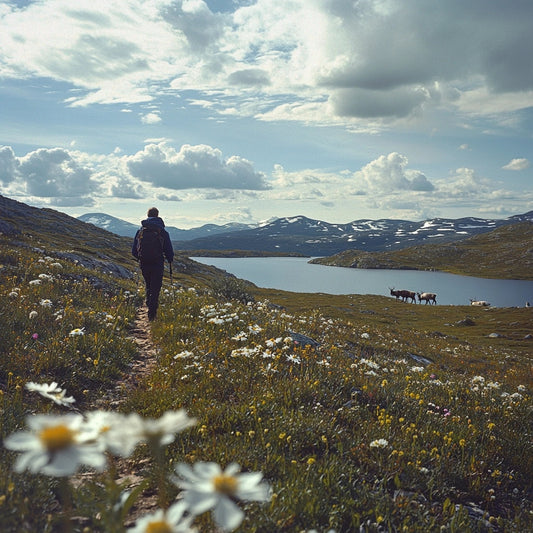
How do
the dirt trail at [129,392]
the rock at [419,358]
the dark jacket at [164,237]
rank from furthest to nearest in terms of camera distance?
1. the rock at [419,358]
2. the dark jacket at [164,237]
3. the dirt trail at [129,392]

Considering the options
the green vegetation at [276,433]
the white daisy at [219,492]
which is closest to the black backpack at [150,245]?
the green vegetation at [276,433]

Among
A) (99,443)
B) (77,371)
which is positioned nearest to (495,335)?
(77,371)

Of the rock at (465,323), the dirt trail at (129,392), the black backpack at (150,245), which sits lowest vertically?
the rock at (465,323)

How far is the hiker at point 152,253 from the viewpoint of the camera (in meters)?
14.0

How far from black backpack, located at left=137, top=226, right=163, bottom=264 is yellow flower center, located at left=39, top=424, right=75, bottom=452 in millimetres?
12792

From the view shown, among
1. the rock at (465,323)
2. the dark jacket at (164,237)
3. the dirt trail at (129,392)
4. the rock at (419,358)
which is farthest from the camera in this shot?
the rock at (465,323)

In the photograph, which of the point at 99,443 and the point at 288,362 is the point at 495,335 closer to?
the point at 288,362

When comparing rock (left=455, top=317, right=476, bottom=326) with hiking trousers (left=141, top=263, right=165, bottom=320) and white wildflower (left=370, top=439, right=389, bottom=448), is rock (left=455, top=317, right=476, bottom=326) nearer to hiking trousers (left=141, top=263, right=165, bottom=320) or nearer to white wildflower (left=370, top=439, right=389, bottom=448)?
hiking trousers (left=141, top=263, right=165, bottom=320)

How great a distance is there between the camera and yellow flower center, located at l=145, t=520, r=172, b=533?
1.50m

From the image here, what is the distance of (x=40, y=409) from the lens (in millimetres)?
5234

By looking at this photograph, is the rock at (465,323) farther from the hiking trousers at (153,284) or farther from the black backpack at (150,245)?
the black backpack at (150,245)

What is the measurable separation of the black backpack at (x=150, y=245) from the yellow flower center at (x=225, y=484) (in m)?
13.0

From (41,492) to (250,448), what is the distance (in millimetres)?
2090

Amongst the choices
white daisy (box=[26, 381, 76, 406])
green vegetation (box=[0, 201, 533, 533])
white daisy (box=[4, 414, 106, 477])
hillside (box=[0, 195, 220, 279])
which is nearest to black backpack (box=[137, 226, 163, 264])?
green vegetation (box=[0, 201, 533, 533])
